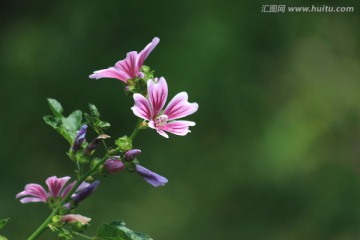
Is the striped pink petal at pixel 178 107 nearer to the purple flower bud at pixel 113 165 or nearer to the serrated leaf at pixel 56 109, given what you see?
the purple flower bud at pixel 113 165

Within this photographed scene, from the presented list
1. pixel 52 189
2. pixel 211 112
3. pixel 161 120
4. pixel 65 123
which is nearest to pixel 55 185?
pixel 52 189

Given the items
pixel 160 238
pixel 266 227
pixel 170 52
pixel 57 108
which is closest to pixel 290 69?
pixel 170 52

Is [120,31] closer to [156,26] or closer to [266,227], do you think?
[156,26]

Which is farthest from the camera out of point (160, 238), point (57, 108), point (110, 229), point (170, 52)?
point (170, 52)

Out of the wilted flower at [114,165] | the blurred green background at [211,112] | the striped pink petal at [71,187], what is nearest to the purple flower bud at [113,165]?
the wilted flower at [114,165]

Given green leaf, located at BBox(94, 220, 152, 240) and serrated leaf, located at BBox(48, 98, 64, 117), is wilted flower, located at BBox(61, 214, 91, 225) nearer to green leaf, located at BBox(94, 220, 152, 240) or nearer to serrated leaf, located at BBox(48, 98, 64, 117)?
green leaf, located at BBox(94, 220, 152, 240)

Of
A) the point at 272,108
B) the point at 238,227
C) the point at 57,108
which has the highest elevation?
the point at 272,108
